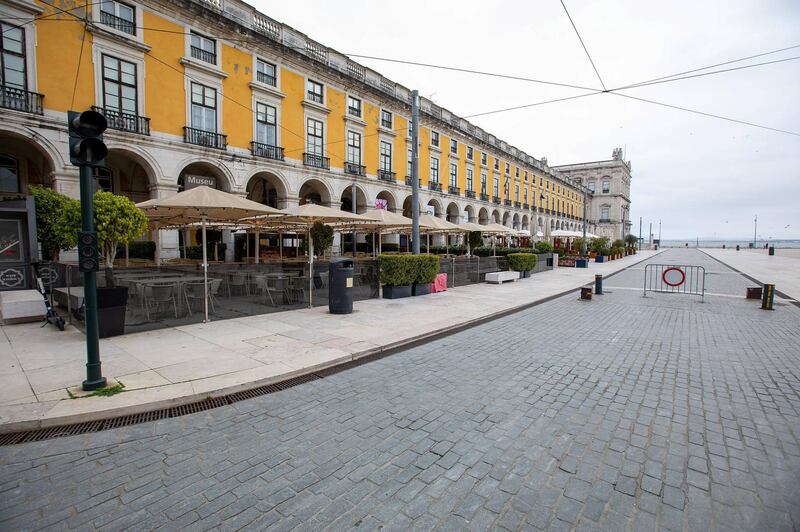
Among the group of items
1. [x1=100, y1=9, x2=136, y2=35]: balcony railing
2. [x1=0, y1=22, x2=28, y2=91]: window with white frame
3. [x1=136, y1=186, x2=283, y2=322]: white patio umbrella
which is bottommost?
[x1=136, y1=186, x2=283, y2=322]: white patio umbrella

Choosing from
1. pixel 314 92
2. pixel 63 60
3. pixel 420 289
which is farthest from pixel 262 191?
pixel 420 289

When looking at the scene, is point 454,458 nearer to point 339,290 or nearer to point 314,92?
point 339,290

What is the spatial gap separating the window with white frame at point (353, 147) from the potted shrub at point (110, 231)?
22.0m

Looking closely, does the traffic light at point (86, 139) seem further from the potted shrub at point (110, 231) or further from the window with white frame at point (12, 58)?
the window with white frame at point (12, 58)

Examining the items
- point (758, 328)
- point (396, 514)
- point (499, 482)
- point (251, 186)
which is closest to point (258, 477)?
point (396, 514)

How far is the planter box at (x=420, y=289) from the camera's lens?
13.0 meters

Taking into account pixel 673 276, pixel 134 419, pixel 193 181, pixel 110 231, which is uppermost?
pixel 193 181

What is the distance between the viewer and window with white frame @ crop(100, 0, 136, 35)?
1680 centimetres

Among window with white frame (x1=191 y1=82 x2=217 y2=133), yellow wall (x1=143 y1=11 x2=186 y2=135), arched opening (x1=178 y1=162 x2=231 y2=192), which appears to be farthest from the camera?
arched opening (x1=178 y1=162 x2=231 y2=192)

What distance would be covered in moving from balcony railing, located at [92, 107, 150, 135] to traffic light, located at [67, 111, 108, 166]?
16428mm

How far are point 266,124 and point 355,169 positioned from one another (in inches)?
297

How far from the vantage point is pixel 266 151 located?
23.2 meters

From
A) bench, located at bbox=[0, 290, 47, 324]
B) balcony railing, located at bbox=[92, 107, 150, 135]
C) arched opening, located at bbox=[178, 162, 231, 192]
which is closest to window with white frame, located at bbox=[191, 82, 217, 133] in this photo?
arched opening, located at bbox=[178, 162, 231, 192]

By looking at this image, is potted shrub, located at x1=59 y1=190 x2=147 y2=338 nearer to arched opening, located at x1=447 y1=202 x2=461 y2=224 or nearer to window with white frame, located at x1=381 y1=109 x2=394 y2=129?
window with white frame, located at x1=381 y1=109 x2=394 y2=129
